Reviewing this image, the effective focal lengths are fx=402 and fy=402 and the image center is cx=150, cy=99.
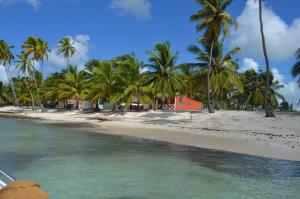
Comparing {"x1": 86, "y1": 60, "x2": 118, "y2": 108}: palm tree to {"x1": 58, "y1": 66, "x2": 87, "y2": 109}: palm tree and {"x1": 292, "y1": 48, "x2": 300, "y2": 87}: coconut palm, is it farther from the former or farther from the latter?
{"x1": 292, "y1": 48, "x2": 300, "y2": 87}: coconut palm

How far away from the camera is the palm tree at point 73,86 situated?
52.9 metres

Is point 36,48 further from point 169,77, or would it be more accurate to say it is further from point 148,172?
point 148,172

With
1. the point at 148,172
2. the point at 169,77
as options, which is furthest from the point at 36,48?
the point at 148,172

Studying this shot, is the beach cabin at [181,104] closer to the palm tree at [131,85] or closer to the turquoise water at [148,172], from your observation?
the palm tree at [131,85]

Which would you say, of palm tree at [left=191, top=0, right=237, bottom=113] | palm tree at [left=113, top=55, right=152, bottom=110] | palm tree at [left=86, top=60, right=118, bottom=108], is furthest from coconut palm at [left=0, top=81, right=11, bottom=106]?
palm tree at [left=191, top=0, right=237, bottom=113]

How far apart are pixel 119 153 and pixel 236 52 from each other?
2725 cm

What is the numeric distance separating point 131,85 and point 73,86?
41.3 ft

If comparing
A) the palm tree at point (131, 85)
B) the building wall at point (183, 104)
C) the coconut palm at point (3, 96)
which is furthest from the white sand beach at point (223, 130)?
the coconut palm at point (3, 96)

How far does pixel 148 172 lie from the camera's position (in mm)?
13000

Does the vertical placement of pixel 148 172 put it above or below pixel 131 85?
below

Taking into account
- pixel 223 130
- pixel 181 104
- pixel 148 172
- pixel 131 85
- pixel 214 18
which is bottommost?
pixel 148 172

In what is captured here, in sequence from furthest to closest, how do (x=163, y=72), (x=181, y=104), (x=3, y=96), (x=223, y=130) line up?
(x=3, y=96), (x=181, y=104), (x=163, y=72), (x=223, y=130)

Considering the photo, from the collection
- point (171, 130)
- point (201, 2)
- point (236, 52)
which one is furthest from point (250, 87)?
point (171, 130)

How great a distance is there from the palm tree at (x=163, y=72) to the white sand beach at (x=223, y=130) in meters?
3.39
